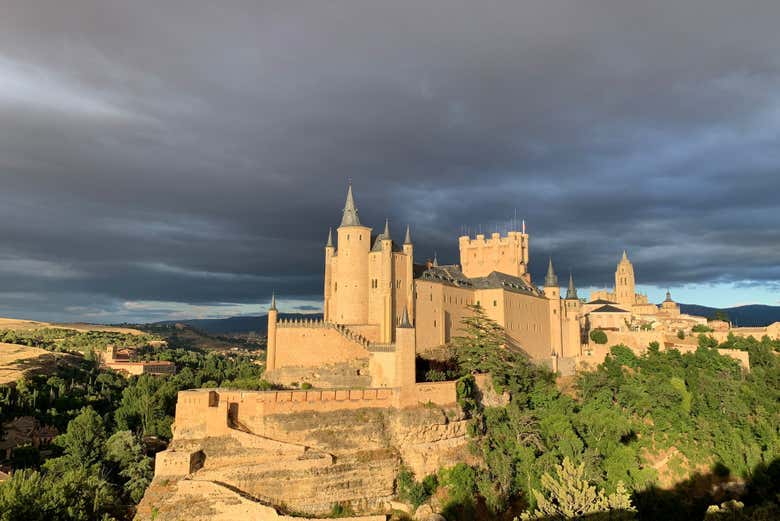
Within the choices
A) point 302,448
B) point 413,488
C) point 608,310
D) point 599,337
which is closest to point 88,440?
point 302,448

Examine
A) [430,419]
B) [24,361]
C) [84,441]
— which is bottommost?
[84,441]

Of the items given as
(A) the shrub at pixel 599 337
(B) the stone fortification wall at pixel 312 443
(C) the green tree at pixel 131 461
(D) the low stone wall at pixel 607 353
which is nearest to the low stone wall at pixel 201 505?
(B) the stone fortification wall at pixel 312 443

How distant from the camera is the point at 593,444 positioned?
45.9 meters

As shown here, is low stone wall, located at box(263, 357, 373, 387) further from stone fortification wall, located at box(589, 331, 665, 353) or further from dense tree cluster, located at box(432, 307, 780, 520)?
stone fortification wall, located at box(589, 331, 665, 353)

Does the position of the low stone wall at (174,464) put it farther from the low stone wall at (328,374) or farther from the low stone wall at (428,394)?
the low stone wall at (328,374)

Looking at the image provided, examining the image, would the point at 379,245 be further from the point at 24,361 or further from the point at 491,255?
the point at 24,361

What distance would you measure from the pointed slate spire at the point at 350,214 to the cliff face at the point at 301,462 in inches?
688

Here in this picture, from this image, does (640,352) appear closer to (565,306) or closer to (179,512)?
(565,306)

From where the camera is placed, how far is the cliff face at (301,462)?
31.9m

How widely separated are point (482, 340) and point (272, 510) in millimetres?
25695

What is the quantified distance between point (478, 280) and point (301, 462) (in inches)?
1320

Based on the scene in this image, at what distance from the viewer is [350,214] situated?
51.7m

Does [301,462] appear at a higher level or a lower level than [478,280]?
lower

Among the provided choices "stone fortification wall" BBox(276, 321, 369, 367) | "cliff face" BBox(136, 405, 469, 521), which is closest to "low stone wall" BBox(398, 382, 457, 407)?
"cliff face" BBox(136, 405, 469, 521)
